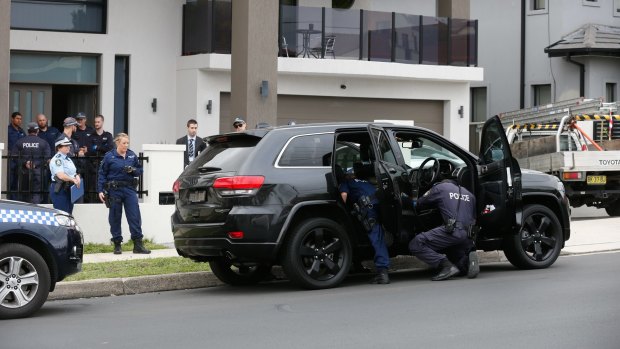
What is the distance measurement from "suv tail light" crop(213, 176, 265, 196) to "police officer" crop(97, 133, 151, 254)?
3.73 metres

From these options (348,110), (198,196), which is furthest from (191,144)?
(348,110)

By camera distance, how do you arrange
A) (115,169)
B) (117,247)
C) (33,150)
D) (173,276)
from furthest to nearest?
(33,150) < (117,247) < (115,169) < (173,276)

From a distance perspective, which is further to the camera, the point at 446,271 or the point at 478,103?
the point at 478,103

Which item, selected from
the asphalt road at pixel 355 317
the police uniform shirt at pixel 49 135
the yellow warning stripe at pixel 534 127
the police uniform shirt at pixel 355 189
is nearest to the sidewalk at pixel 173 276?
the asphalt road at pixel 355 317

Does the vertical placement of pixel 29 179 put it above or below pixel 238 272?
above

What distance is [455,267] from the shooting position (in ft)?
42.0

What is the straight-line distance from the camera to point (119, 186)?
49.6ft

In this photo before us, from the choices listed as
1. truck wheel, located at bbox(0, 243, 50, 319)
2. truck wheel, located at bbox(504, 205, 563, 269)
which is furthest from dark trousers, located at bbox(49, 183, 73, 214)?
truck wheel, located at bbox(504, 205, 563, 269)

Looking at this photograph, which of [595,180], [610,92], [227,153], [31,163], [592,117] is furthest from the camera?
[610,92]

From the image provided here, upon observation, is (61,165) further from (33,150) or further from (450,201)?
(450,201)

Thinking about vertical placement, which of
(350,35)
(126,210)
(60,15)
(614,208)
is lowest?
(614,208)

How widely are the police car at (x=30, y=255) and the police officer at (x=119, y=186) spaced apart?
420 cm

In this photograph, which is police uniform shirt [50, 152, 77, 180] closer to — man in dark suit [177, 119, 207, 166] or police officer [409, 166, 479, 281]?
man in dark suit [177, 119, 207, 166]

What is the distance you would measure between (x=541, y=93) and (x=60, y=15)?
18.0m
